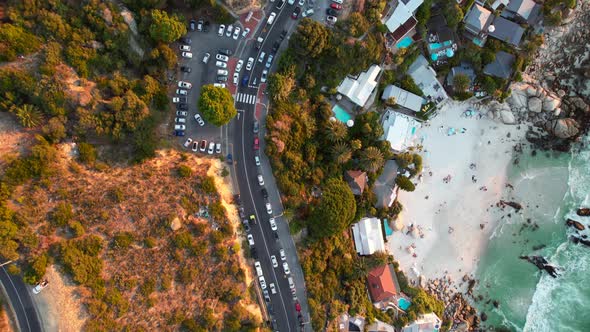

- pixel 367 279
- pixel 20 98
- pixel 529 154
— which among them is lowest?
pixel 367 279

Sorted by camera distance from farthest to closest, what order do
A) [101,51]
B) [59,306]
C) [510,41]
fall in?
[510,41] < [101,51] < [59,306]

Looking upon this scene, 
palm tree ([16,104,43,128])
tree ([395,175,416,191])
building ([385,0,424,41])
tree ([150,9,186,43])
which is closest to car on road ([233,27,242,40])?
tree ([150,9,186,43])

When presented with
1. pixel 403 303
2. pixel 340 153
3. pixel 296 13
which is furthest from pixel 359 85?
pixel 403 303

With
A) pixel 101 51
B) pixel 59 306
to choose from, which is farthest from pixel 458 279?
pixel 101 51

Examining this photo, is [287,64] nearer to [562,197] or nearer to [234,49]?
[234,49]

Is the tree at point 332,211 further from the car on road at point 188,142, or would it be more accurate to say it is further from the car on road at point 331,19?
the car on road at point 331,19

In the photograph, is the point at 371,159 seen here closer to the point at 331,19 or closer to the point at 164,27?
the point at 331,19
